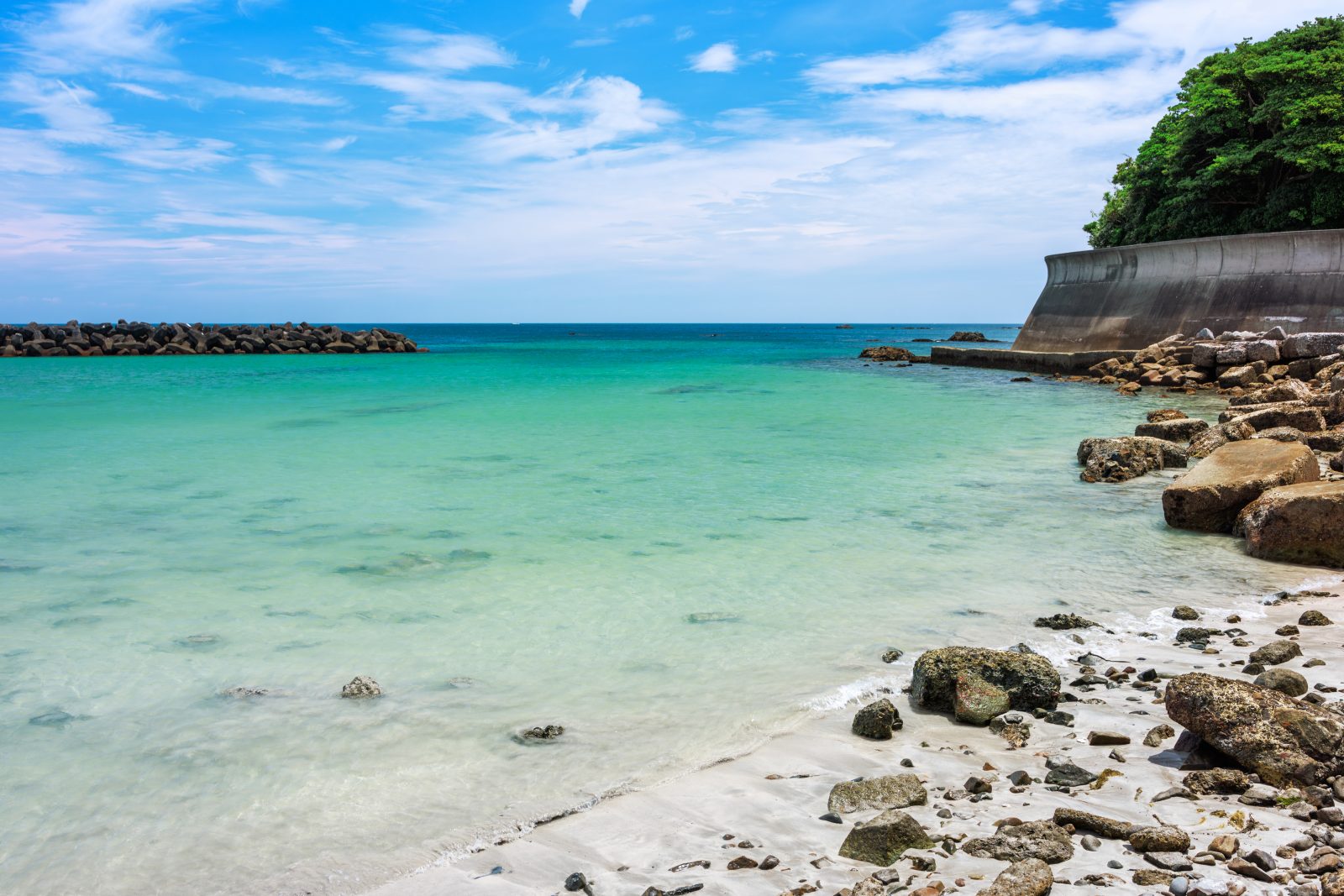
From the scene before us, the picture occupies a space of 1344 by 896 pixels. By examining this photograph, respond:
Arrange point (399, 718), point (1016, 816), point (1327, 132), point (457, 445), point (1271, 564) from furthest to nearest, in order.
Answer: point (1327, 132) → point (457, 445) → point (1271, 564) → point (399, 718) → point (1016, 816)

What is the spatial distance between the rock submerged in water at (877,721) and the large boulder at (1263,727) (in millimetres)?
953

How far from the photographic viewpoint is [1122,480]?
9141 millimetres

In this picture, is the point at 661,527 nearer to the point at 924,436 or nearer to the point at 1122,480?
the point at 1122,480

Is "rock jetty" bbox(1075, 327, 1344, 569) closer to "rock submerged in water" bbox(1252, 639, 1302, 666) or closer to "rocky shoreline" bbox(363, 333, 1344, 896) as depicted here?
"rocky shoreline" bbox(363, 333, 1344, 896)

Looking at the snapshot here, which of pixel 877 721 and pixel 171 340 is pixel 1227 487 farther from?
pixel 171 340

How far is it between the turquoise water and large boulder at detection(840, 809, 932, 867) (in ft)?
3.01

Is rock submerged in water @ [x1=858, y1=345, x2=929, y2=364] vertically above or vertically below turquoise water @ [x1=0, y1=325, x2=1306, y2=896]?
above

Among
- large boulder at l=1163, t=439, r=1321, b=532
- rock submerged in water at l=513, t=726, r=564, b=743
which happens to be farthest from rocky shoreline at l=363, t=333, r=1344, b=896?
large boulder at l=1163, t=439, r=1321, b=532

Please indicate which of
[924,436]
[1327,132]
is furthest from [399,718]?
[1327,132]

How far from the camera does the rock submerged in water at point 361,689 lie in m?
3.98

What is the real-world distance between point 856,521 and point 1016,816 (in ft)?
16.4

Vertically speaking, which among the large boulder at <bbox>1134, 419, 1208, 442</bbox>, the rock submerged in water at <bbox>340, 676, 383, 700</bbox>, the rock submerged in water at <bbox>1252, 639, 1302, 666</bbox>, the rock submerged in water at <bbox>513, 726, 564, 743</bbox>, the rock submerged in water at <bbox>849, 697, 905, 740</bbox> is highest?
the large boulder at <bbox>1134, 419, 1208, 442</bbox>

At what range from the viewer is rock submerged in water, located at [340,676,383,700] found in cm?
398

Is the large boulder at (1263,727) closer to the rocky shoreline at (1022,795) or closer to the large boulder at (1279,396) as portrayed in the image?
the rocky shoreline at (1022,795)
